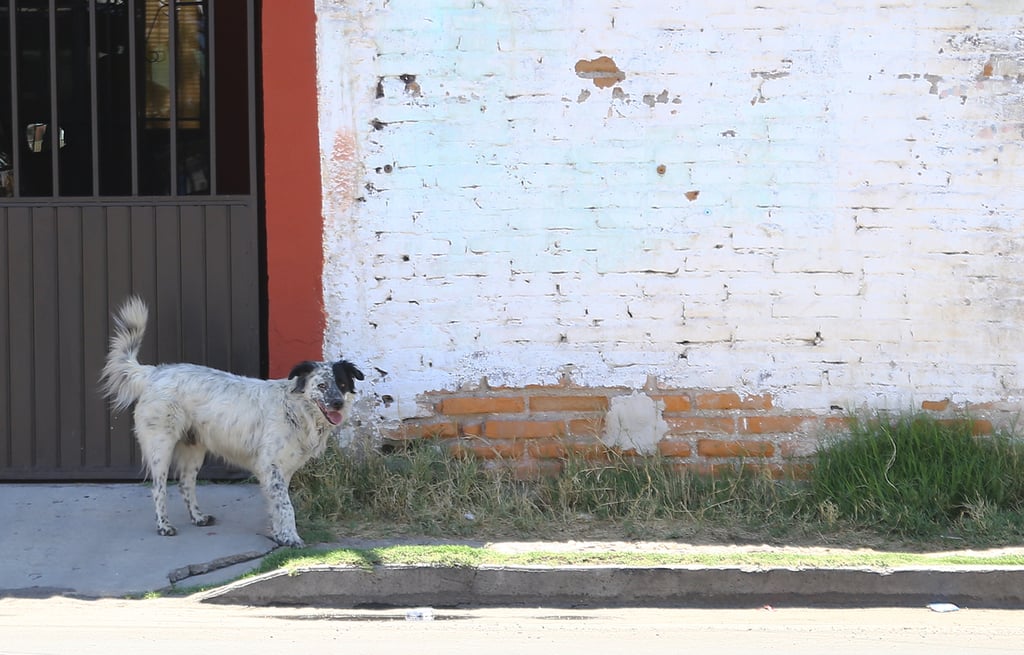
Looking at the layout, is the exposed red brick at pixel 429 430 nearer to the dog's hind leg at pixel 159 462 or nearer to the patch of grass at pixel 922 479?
the dog's hind leg at pixel 159 462

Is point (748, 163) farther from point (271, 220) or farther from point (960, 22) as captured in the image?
point (271, 220)

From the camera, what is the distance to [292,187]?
258 inches

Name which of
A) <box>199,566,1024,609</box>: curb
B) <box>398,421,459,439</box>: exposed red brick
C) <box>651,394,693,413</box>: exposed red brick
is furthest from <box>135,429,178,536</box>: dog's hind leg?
<box>651,394,693,413</box>: exposed red brick

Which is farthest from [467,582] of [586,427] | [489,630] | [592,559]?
[586,427]

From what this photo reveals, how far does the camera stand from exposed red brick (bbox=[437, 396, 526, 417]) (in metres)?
6.60

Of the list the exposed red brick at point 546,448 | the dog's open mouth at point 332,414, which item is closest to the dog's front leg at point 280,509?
the dog's open mouth at point 332,414

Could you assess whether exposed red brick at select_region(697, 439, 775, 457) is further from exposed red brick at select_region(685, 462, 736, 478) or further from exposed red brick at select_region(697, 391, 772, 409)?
exposed red brick at select_region(697, 391, 772, 409)

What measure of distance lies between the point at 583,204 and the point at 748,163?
38.0 inches

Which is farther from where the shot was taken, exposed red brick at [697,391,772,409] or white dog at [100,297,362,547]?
exposed red brick at [697,391,772,409]

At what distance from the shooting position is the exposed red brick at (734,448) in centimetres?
658

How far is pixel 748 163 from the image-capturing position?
21.4 feet

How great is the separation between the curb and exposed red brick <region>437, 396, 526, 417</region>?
144 centimetres

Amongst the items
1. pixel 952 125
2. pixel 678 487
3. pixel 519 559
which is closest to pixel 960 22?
pixel 952 125

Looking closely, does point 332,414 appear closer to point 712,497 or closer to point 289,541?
point 289,541
